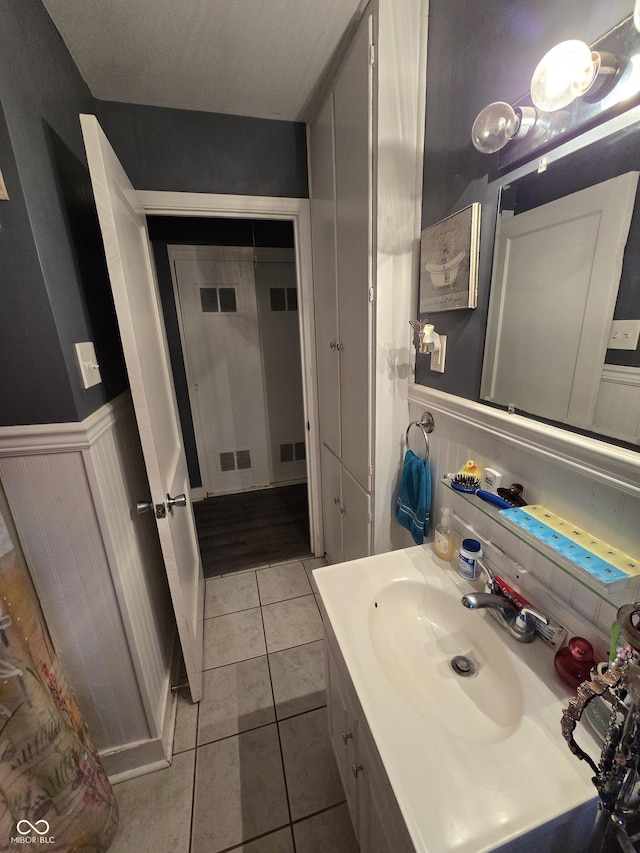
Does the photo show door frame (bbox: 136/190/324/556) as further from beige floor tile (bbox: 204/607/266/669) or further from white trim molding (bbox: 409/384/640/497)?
white trim molding (bbox: 409/384/640/497)

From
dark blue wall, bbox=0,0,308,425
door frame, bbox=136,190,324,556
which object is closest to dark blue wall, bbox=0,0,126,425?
dark blue wall, bbox=0,0,308,425

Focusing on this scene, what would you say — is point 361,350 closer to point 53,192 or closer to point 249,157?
point 53,192

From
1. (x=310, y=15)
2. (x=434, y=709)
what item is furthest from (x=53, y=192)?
(x=434, y=709)

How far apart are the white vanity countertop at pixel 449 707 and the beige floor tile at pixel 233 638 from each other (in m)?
0.99

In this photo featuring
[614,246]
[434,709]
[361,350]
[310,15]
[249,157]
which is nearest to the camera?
[614,246]

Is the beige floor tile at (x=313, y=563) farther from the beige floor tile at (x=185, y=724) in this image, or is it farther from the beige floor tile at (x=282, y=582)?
the beige floor tile at (x=185, y=724)

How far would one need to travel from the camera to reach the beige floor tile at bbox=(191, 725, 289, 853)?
1.03 metres

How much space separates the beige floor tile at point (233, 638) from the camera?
158cm

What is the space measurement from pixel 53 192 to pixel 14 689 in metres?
1.19

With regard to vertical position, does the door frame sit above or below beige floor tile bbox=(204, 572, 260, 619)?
above

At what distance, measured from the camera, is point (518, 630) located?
2.41 ft

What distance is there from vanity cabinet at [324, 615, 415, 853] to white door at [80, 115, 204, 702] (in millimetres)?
604

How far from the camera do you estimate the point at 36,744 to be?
79 cm

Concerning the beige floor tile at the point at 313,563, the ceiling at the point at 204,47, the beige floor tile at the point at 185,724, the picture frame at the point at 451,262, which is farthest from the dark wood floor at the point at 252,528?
the ceiling at the point at 204,47
